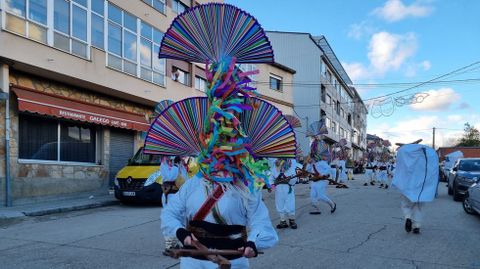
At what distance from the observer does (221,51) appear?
3248mm

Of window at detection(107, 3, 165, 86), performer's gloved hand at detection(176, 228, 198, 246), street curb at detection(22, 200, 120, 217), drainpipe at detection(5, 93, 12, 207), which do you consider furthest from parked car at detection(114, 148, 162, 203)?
performer's gloved hand at detection(176, 228, 198, 246)

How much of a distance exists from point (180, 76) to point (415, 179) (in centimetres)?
1558

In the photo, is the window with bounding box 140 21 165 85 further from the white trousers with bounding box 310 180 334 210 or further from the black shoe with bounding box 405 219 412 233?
the black shoe with bounding box 405 219 412 233

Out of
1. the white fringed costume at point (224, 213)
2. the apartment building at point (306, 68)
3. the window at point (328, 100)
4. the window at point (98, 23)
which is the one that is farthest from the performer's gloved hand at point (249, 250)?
the window at point (328, 100)

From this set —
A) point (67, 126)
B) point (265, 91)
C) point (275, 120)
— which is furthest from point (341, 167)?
point (275, 120)

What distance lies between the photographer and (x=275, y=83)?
110 ft

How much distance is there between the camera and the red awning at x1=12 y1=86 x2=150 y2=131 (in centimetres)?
1258

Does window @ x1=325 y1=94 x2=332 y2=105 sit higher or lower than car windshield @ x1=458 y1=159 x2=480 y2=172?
higher

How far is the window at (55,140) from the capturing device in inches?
526

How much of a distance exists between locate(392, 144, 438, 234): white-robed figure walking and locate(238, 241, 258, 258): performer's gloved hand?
622 cm

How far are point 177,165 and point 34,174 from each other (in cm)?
719

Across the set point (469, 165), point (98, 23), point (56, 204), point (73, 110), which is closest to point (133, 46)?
point (98, 23)

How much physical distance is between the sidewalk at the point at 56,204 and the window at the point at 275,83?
66.6 feet

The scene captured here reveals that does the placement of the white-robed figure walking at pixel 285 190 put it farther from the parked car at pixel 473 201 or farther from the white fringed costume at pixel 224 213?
the white fringed costume at pixel 224 213
